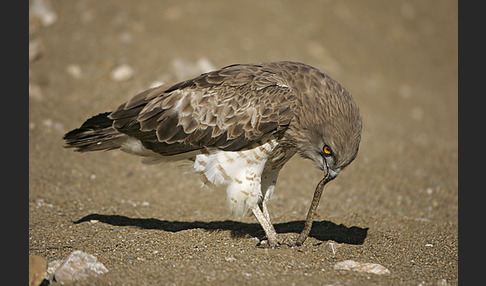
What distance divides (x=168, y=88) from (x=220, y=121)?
1027 mm

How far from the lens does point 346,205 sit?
9.96 metres

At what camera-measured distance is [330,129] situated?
661 cm

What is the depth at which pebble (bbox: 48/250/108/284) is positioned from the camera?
5570 mm

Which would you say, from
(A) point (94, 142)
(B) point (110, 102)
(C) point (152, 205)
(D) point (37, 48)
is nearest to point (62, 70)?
(D) point (37, 48)

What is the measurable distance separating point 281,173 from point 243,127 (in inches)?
184

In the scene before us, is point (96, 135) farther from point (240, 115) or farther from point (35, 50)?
point (35, 50)

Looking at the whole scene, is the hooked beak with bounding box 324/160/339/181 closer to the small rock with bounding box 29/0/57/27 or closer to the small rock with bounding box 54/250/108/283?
the small rock with bounding box 54/250/108/283

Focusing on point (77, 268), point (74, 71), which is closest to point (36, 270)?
point (77, 268)

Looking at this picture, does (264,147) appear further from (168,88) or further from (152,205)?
(152,205)

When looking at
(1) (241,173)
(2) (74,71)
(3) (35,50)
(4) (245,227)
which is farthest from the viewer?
(3) (35,50)

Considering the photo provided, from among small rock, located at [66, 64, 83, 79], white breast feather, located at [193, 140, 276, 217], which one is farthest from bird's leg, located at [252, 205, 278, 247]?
small rock, located at [66, 64, 83, 79]

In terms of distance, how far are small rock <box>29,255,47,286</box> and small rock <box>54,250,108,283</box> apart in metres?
0.13

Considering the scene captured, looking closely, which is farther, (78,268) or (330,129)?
(330,129)

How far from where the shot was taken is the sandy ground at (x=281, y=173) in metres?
6.55
